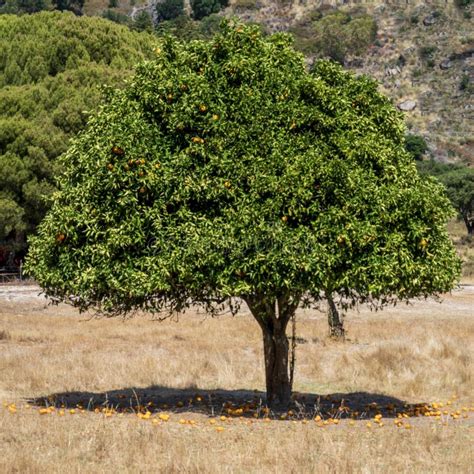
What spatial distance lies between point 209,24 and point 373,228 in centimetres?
15696

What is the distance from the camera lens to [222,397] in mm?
19812

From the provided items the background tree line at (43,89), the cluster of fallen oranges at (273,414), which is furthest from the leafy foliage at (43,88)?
the cluster of fallen oranges at (273,414)

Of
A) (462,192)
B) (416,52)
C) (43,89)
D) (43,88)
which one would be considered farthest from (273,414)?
(416,52)

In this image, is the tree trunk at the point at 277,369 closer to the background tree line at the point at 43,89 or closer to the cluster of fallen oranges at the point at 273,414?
the cluster of fallen oranges at the point at 273,414

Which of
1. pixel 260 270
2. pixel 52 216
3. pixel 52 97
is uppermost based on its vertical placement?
pixel 52 97

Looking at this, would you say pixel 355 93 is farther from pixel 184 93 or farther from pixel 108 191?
pixel 108 191

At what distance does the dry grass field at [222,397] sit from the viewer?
12.0 meters

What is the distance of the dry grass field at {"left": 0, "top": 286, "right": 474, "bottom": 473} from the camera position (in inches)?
474

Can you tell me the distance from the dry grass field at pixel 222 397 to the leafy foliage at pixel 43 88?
13121mm

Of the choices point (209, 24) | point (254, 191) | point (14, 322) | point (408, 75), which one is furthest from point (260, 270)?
point (209, 24)

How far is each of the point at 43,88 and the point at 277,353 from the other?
4679 centimetres

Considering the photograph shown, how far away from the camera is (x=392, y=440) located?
44.5ft

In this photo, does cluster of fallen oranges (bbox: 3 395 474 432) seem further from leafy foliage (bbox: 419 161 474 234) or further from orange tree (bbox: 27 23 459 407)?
leafy foliage (bbox: 419 161 474 234)

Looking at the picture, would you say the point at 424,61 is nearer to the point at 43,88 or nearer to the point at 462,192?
the point at 462,192
